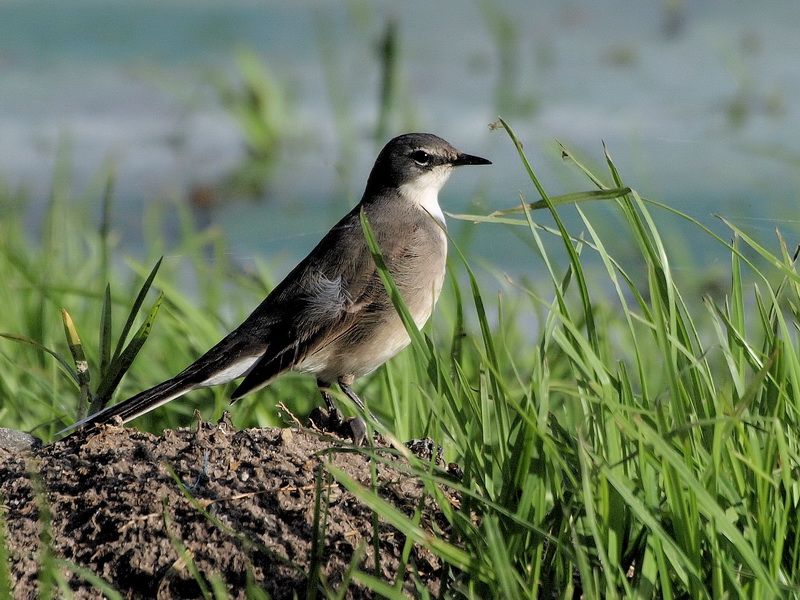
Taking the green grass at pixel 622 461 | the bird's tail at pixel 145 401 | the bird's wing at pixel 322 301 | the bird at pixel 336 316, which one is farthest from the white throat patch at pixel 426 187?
the green grass at pixel 622 461

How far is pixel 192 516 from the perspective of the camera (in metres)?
2.96

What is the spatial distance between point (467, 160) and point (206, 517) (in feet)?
10.9

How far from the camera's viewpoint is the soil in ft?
9.16

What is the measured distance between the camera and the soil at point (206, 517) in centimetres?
279

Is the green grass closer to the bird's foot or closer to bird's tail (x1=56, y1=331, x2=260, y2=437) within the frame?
the bird's foot

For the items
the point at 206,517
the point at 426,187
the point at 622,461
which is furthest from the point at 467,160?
the point at 622,461

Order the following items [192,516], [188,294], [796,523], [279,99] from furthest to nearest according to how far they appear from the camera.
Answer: [279,99]
[188,294]
[192,516]
[796,523]

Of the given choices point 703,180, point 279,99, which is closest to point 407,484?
point 703,180

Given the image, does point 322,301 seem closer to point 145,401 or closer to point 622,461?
point 145,401

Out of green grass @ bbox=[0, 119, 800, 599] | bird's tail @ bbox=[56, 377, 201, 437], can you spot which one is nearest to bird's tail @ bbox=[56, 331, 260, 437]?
bird's tail @ bbox=[56, 377, 201, 437]

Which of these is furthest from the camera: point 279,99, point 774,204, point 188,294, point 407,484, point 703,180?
point 279,99

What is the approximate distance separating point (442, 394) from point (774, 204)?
12.2ft

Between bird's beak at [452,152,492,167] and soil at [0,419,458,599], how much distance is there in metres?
2.67

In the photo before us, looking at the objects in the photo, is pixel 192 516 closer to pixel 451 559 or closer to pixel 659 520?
pixel 451 559
